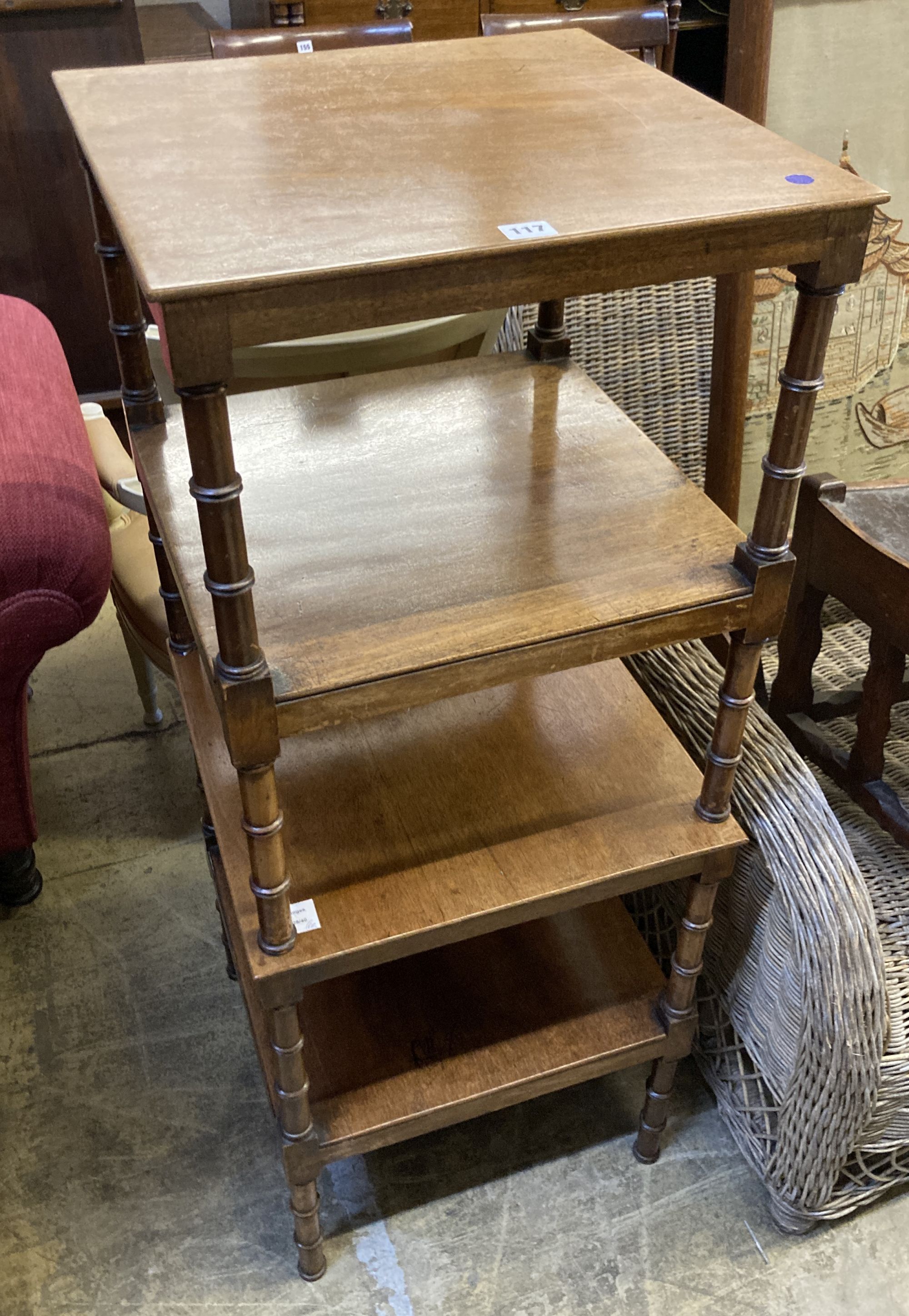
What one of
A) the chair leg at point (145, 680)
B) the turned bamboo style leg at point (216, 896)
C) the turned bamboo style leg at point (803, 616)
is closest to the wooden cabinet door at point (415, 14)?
the chair leg at point (145, 680)

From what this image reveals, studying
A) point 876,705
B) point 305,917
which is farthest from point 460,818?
point 876,705

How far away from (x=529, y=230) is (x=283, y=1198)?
1.06m

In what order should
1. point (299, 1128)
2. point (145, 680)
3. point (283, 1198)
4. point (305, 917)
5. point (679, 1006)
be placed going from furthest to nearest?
point (145, 680) < point (283, 1198) < point (679, 1006) < point (299, 1128) < point (305, 917)

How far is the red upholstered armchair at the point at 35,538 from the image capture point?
3.90ft

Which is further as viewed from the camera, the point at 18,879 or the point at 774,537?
the point at 18,879

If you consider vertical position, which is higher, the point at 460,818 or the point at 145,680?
the point at 460,818

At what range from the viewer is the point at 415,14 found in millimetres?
2406

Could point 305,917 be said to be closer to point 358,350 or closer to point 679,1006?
point 679,1006

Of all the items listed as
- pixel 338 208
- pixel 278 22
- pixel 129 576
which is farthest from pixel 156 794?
pixel 278 22

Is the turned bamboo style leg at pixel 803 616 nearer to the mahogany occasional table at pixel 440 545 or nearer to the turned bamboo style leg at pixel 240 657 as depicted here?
the mahogany occasional table at pixel 440 545

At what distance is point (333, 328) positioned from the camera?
26.0 inches

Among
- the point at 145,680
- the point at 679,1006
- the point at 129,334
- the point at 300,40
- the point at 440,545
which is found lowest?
the point at 145,680

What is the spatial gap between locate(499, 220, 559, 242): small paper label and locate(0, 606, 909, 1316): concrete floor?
1.03 meters

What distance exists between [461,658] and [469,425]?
0.35 meters
